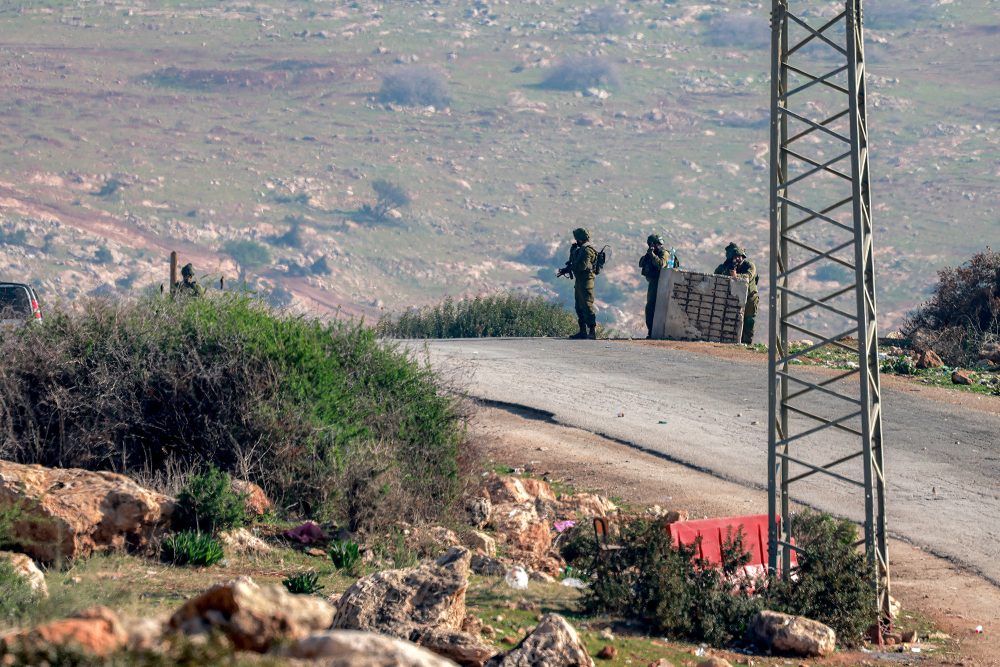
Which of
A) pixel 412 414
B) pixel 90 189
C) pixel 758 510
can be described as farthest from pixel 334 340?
pixel 90 189

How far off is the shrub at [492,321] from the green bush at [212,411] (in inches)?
664

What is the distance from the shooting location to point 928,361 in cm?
2153

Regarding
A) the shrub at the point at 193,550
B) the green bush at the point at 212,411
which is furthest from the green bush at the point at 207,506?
the green bush at the point at 212,411

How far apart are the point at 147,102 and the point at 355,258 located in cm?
4800

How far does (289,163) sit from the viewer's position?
557 feet

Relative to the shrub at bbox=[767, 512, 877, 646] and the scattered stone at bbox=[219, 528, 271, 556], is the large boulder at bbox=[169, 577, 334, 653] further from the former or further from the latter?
the shrub at bbox=[767, 512, 877, 646]

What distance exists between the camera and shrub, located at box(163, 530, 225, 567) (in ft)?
29.8

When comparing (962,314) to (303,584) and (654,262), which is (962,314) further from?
(303,584)

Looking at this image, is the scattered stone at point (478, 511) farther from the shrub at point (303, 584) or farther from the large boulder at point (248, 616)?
the large boulder at point (248, 616)

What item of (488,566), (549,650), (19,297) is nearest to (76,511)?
(488,566)

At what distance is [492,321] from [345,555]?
68.0 ft

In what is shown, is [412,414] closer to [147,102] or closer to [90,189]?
[90,189]

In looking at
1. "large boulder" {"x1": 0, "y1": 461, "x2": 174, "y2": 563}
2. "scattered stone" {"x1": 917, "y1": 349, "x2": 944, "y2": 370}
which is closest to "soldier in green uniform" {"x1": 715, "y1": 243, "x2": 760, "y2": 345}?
"scattered stone" {"x1": 917, "y1": 349, "x2": 944, "y2": 370}

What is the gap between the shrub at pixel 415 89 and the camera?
189 metres
